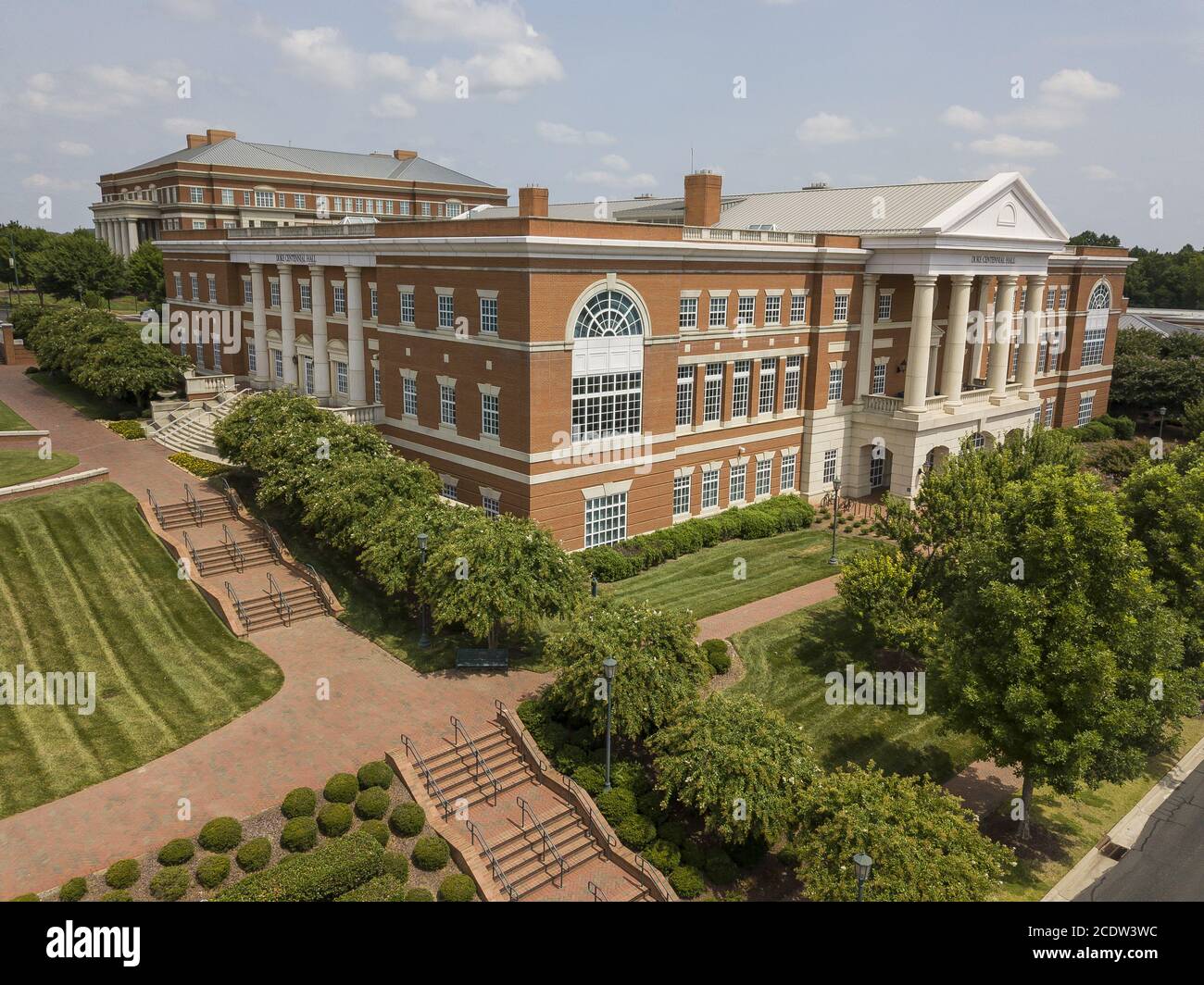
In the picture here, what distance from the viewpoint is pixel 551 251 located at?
36.7 meters

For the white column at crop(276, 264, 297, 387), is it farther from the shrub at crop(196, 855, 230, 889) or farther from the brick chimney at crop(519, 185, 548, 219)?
the shrub at crop(196, 855, 230, 889)

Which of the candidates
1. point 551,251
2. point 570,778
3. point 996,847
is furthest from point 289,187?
point 996,847

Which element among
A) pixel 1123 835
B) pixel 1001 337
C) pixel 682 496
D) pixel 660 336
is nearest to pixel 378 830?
pixel 1123 835

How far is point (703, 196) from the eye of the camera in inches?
1950

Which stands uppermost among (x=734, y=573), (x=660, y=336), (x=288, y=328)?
(x=660, y=336)

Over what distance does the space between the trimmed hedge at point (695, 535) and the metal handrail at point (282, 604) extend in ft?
39.6

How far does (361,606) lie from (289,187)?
73929mm

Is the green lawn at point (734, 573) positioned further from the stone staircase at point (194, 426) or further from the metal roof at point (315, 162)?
the metal roof at point (315, 162)

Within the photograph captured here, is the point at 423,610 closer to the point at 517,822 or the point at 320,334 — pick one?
the point at 517,822

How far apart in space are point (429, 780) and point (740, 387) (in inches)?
1178

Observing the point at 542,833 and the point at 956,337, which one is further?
the point at 956,337

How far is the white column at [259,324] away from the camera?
59.9 m

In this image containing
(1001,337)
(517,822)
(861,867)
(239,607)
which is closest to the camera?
(861,867)

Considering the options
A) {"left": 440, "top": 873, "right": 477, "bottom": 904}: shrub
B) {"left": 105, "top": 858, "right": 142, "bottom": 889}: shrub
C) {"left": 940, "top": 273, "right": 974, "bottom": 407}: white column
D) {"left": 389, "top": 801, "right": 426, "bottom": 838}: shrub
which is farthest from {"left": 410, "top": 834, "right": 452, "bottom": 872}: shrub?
{"left": 940, "top": 273, "right": 974, "bottom": 407}: white column
